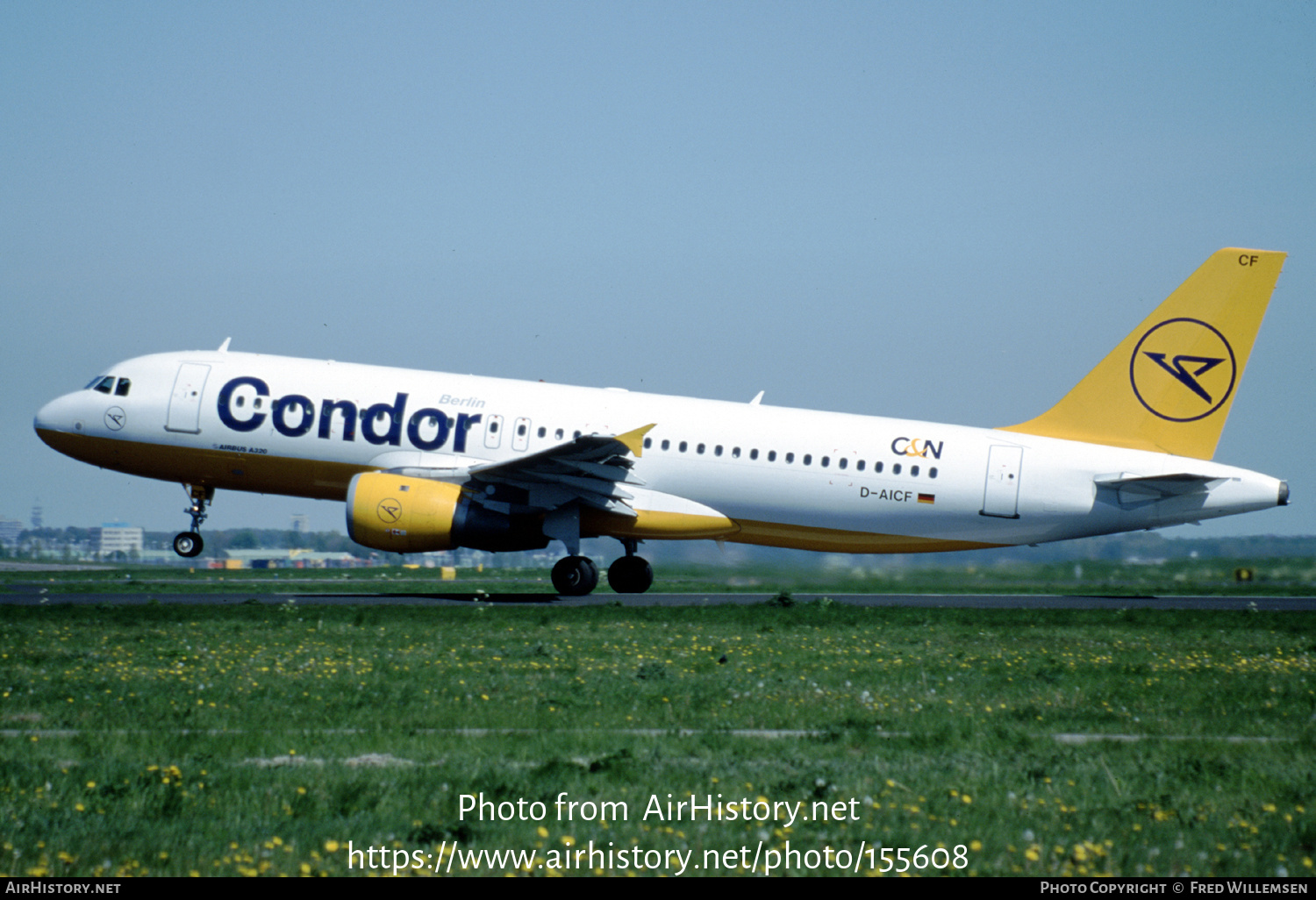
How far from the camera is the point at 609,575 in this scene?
98.6 feet

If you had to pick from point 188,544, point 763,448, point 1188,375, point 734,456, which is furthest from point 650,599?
point 1188,375

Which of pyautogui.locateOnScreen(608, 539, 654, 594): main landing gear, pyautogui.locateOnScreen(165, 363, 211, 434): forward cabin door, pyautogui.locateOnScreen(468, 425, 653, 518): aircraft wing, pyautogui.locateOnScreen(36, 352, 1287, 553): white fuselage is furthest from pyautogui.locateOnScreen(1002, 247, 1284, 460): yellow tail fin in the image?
pyautogui.locateOnScreen(165, 363, 211, 434): forward cabin door

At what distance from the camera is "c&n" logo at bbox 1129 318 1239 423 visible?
28141 mm

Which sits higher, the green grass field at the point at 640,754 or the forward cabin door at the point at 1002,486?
the forward cabin door at the point at 1002,486

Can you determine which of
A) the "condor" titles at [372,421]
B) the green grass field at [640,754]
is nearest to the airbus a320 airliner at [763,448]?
the "condor" titles at [372,421]

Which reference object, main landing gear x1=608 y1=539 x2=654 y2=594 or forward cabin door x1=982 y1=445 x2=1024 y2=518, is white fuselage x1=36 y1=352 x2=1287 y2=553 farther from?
main landing gear x1=608 y1=539 x2=654 y2=594

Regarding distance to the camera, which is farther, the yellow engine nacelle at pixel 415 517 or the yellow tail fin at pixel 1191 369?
the yellow tail fin at pixel 1191 369

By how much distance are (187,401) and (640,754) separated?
72.0 ft

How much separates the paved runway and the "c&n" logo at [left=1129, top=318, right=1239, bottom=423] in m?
4.60

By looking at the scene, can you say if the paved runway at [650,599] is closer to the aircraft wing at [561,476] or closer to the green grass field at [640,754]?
the aircraft wing at [561,476]

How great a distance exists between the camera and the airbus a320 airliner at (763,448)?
89.8 ft

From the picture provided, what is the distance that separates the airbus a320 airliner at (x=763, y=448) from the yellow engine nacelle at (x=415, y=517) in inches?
→ 19.3

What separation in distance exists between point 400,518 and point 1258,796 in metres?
19.8
